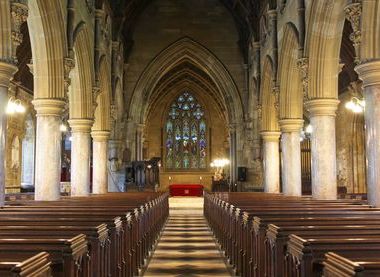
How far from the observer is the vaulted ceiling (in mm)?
23078

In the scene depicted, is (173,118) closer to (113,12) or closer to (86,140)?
(113,12)

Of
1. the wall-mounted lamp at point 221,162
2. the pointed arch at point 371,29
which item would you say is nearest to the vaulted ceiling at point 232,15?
the pointed arch at point 371,29

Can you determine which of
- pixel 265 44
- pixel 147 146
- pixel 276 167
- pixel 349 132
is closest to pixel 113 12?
pixel 265 44

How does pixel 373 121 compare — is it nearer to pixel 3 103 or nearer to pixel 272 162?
pixel 3 103

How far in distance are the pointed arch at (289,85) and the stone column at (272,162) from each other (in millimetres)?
3644

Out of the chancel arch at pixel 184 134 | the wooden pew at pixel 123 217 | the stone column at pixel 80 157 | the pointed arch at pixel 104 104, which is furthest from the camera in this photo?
the chancel arch at pixel 184 134

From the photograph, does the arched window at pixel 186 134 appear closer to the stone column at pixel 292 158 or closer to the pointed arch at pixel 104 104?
the pointed arch at pixel 104 104

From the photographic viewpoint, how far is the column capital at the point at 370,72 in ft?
30.9

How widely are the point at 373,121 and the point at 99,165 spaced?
12.6 m

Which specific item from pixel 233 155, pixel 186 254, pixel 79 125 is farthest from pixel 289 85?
pixel 233 155

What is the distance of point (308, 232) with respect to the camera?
462cm

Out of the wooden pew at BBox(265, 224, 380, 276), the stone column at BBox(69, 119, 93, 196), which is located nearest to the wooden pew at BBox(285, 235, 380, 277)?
the wooden pew at BBox(265, 224, 380, 276)

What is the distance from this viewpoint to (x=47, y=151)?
42.4 ft

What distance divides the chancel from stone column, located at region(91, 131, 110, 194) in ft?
0.15
